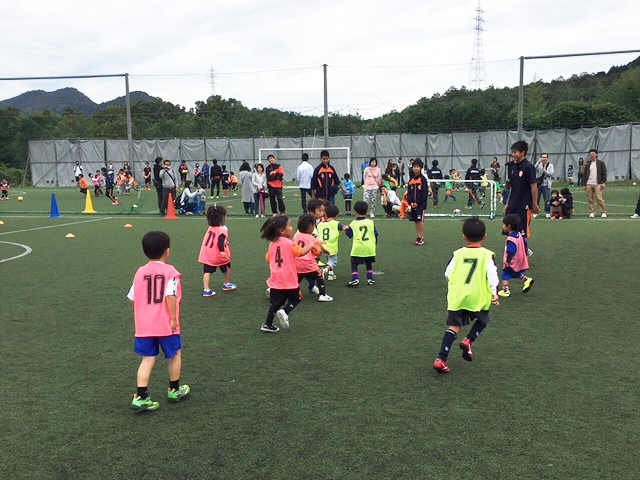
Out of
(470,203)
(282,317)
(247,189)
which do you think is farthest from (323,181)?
(282,317)

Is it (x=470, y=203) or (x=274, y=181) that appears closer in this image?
(x=274, y=181)

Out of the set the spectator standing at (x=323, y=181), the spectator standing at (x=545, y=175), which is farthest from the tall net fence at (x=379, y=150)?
the spectator standing at (x=323, y=181)

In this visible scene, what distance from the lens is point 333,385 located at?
17.0 ft

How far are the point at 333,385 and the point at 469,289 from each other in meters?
1.58

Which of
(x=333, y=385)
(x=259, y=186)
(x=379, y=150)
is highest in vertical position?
(x=379, y=150)

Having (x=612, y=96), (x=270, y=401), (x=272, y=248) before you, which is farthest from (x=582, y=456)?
(x=612, y=96)

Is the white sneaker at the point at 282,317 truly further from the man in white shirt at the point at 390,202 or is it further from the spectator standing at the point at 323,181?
the man in white shirt at the point at 390,202

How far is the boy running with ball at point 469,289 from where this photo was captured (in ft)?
17.8

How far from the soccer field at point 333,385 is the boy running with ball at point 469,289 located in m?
0.29

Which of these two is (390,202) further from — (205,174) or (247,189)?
(205,174)

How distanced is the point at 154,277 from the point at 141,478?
1615 millimetres

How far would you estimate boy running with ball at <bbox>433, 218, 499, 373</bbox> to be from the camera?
17.8 ft

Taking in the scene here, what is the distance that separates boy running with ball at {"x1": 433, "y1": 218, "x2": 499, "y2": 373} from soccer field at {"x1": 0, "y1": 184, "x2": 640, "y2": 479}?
0.96 ft

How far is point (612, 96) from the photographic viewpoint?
5641cm
